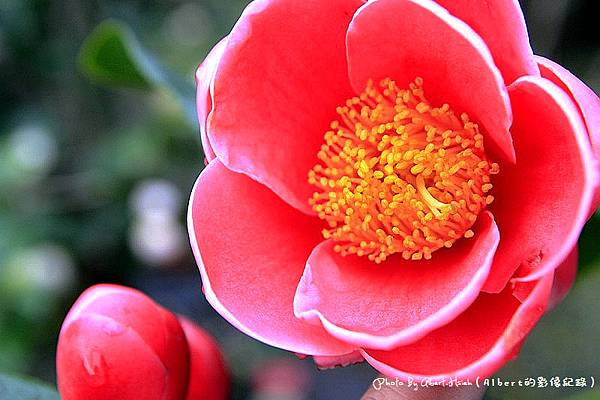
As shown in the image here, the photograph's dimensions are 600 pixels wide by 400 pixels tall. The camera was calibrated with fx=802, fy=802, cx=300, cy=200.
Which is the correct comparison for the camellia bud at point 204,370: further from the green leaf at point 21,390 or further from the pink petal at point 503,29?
the pink petal at point 503,29

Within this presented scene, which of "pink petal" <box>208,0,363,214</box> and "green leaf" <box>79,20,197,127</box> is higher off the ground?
"pink petal" <box>208,0,363,214</box>

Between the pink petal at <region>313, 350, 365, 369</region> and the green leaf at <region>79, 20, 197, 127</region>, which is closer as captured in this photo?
the pink petal at <region>313, 350, 365, 369</region>

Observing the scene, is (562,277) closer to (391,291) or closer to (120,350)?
(391,291)

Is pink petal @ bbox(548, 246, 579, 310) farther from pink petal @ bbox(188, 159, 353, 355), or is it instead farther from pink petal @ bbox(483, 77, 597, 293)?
pink petal @ bbox(188, 159, 353, 355)

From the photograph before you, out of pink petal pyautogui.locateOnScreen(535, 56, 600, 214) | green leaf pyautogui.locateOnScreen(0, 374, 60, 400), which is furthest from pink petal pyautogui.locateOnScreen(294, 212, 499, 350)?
green leaf pyautogui.locateOnScreen(0, 374, 60, 400)

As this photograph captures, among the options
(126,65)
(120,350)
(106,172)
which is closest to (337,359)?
(120,350)

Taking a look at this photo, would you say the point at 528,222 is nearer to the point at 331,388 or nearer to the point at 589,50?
the point at 589,50

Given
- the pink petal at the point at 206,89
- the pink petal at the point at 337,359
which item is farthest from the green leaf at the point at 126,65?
the pink petal at the point at 337,359
